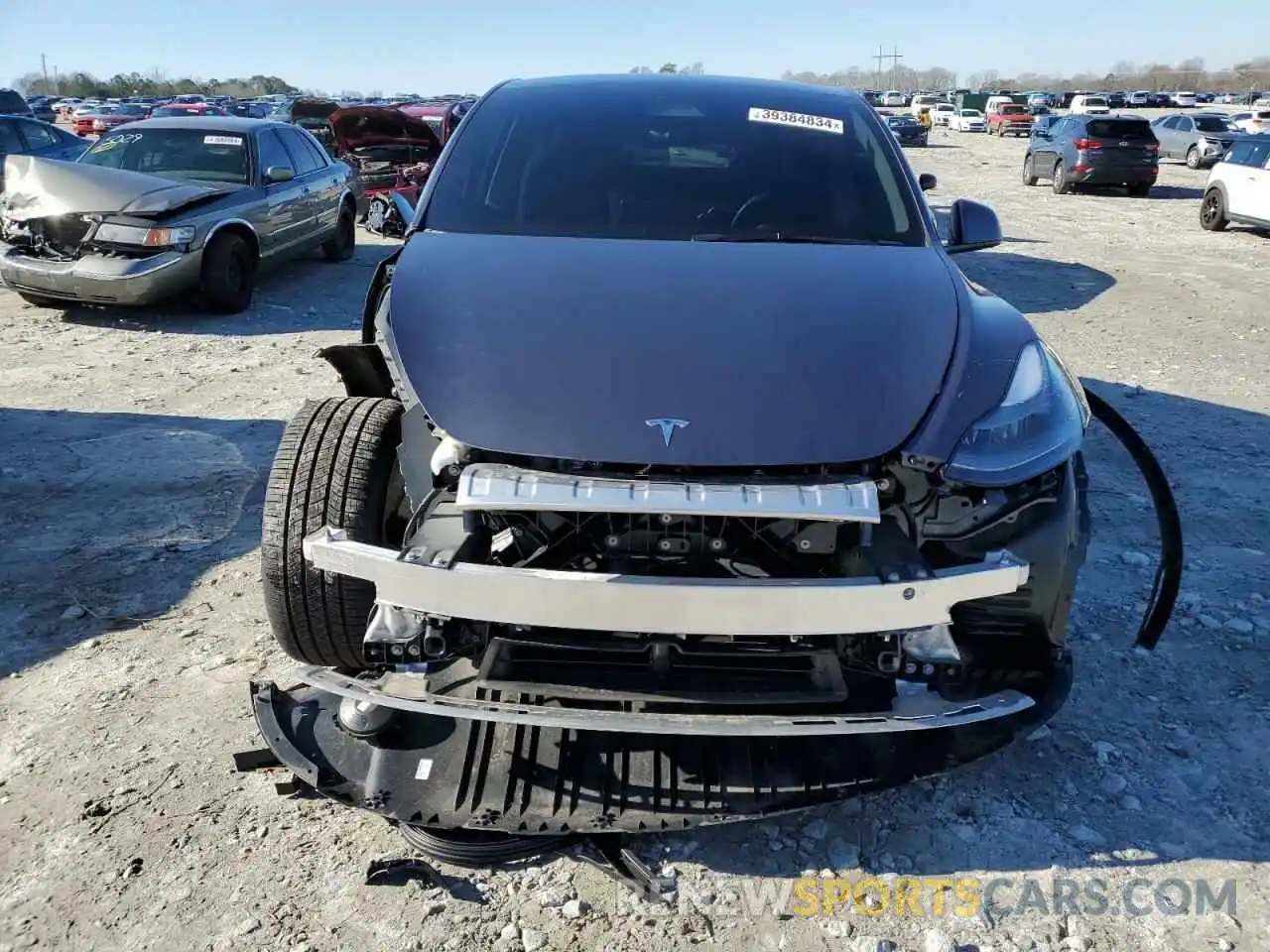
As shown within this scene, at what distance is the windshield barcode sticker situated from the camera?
11.9 ft

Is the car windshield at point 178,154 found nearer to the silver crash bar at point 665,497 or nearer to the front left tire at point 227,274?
the front left tire at point 227,274

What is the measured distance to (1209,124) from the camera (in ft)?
88.1

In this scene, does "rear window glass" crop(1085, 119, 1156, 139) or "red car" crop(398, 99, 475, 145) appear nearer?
"red car" crop(398, 99, 475, 145)

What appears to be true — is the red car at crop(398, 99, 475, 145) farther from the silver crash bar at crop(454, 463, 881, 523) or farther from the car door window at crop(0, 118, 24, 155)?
the silver crash bar at crop(454, 463, 881, 523)

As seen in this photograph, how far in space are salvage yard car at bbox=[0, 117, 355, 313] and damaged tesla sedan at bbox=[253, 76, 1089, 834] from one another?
18.5ft

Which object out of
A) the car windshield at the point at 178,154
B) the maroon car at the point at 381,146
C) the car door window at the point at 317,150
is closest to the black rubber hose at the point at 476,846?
the car windshield at the point at 178,154

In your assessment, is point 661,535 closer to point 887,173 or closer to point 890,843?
point 890,843

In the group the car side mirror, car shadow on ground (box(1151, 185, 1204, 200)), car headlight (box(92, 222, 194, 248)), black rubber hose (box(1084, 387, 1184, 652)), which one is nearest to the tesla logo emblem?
black rubber hose (box(1084, 387, 1184, 652))

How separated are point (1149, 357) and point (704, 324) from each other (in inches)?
234

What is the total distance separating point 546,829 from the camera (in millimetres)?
2174

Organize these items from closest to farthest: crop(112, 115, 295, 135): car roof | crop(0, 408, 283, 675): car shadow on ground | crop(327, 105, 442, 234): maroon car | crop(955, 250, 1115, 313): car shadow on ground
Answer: crop(0, 408, 283, 675): car shadow on ground < crop(112, 115, 295, 135): car roof < crop(955, 250, 1115, 313): car shadow on ground < crop(327, 105, 442, 234): maroon car

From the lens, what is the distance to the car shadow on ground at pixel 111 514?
11.1ft

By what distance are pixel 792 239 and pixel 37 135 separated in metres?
13.5

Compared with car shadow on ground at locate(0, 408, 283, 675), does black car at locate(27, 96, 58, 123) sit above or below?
below
